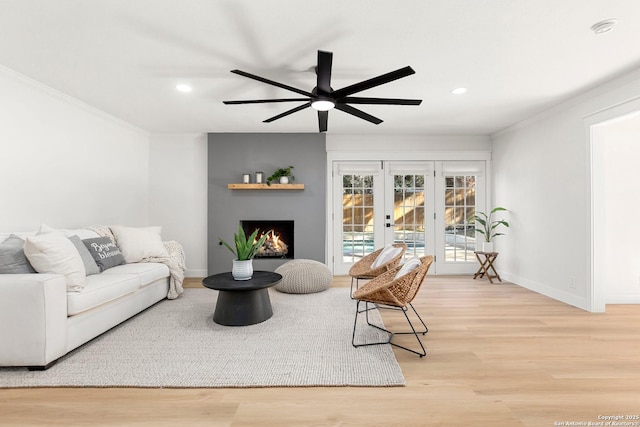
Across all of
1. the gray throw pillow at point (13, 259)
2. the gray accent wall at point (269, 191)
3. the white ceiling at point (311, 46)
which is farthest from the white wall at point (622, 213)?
the gray throw pillow at point (13, 259)

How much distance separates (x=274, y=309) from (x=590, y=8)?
144 inches

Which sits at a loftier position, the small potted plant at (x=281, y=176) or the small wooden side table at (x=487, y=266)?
the small potted plant at (x=281, y=176)

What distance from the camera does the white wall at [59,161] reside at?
3.22m

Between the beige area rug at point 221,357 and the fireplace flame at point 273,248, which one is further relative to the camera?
the fireplace flame at point 273,248

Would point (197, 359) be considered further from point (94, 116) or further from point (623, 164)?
point (623, 164)

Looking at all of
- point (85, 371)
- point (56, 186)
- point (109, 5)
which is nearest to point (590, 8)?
point (109, 5)

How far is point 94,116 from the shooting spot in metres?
4.32

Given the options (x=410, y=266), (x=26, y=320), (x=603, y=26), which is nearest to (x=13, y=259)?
(x=26, y=320)

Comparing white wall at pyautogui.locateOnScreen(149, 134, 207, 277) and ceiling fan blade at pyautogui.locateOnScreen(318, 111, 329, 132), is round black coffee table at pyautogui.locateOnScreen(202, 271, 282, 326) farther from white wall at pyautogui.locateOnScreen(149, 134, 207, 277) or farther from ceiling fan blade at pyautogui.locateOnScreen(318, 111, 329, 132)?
white wall at pyautogui.locateOnScreen(149, 134, 207, 277)

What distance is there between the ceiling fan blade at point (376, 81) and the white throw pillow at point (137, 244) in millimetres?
2900

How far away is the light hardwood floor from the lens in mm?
1750

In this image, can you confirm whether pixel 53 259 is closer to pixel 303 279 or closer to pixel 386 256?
pixel 303 279

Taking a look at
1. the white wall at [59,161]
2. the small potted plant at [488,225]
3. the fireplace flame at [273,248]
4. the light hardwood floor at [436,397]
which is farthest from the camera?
the fireplace flame at [273,248]

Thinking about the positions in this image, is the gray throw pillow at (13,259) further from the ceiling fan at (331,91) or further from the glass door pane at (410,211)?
the glass door pane at (410,211)
